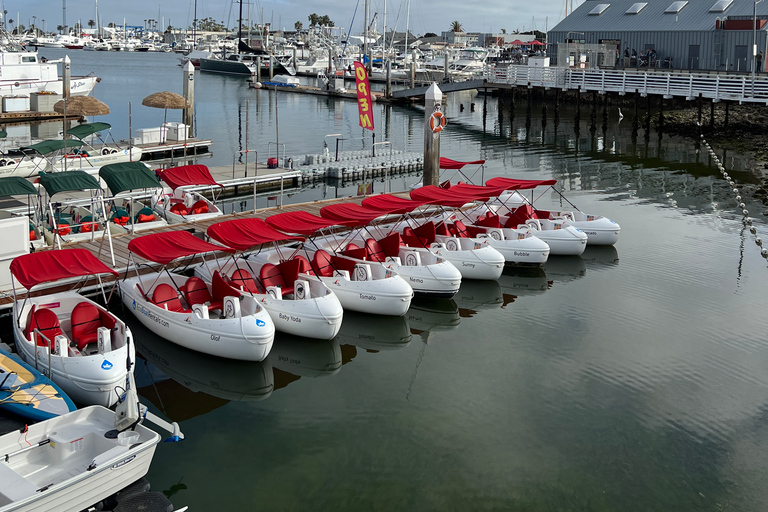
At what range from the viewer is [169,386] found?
15758mm

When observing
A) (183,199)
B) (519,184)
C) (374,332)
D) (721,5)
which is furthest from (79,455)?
(721,5)

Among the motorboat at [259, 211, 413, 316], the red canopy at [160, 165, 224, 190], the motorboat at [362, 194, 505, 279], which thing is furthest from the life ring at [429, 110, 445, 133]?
the motorboat at [259, 211, 413, 316]

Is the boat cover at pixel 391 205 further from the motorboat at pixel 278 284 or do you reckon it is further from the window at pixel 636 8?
the window at pixel 636 8

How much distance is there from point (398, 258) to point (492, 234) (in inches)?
167

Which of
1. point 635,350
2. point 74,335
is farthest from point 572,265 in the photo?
point 74,335

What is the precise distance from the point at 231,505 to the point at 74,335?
598 cm

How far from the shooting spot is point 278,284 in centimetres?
1906

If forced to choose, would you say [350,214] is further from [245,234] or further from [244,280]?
[244,280]

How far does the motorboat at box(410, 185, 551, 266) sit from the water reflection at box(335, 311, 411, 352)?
14.9 ft

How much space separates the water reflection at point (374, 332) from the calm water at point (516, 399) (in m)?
0.06

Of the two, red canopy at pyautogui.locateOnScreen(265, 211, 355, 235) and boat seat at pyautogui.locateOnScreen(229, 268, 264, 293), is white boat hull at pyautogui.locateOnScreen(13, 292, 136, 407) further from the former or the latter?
red canopy at pyautogui.locateOnScreen(265, 211, 355, 235)

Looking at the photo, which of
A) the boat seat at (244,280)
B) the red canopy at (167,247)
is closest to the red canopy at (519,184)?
the boat seat at (244,280)

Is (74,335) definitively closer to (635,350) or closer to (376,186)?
(635,350)

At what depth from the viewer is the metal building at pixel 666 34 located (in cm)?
5566
